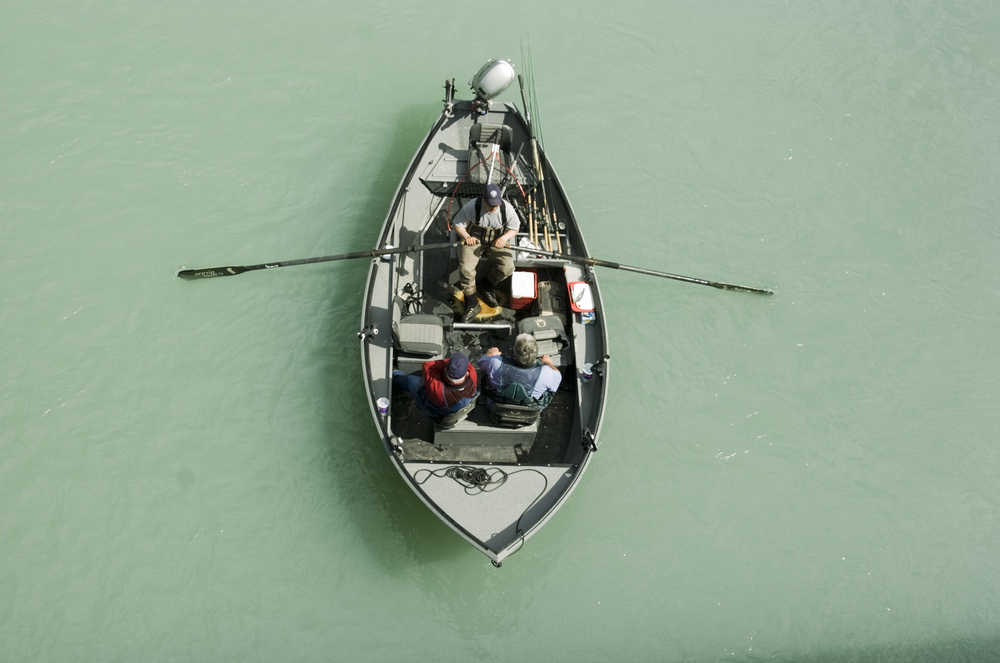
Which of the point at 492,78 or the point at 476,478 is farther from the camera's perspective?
the point at 492,78

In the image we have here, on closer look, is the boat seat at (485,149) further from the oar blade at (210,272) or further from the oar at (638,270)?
the oar blade at (210,272)

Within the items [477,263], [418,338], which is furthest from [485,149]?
[418,338]

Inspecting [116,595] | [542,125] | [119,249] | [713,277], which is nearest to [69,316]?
[119,249]

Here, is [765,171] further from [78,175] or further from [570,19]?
[78,175]

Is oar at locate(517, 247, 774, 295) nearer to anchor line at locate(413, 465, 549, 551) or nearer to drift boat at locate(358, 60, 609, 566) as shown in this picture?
drift boat at locate(358, 60, 609, 566)

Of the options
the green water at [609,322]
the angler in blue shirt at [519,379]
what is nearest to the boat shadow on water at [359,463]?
the green water at [609,322]

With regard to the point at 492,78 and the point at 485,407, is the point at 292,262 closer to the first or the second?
the point at 485,407

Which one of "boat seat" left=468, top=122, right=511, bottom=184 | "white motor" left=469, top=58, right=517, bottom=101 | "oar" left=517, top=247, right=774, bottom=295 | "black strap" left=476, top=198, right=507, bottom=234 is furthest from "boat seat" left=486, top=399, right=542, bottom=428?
"white motor" left=469, top=58, right=517, bottom=101
